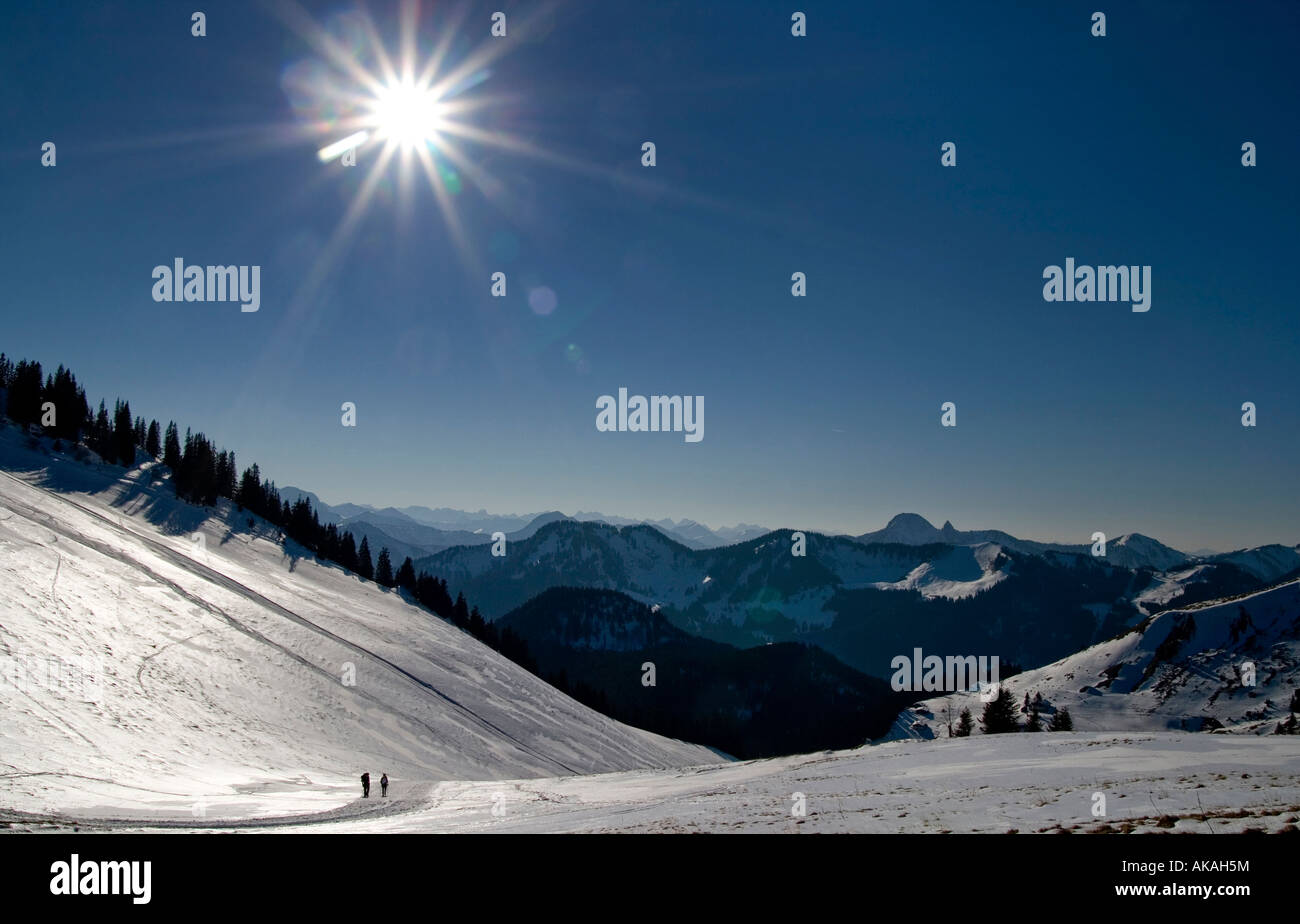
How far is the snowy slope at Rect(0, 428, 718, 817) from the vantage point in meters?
25.2

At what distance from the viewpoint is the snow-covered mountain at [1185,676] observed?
121 meters

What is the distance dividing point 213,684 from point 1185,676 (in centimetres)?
18150

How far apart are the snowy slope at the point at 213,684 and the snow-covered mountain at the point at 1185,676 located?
110711mm

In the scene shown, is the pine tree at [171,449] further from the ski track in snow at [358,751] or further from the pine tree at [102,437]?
the ski track in snow at [358,751]

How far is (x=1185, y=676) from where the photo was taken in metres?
136

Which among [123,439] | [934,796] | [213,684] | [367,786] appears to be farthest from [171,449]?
[934,796]

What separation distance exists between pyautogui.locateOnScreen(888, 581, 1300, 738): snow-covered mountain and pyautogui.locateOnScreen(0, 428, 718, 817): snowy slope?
363ft

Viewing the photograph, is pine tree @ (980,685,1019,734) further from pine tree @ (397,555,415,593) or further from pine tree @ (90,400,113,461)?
pine tree @ (90,400,113,461)

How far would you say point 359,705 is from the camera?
145 ft

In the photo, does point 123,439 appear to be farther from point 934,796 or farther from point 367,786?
point 934,796
